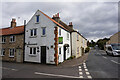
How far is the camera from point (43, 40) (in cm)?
1335

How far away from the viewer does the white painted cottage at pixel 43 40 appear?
41.0 ft

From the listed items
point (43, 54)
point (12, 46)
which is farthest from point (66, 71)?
point (12, 46)

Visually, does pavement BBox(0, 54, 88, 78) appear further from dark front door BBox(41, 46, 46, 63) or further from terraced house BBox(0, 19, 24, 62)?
terraced house BBox(0, 19, 24, 62)

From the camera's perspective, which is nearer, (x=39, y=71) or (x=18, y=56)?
(x=39, y=71)

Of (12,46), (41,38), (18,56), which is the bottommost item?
(18,56)

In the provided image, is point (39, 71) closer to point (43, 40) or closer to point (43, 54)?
point (43, 54)

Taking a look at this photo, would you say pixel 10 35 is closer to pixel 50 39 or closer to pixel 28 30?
pixel 28 30

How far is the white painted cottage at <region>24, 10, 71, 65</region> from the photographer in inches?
492

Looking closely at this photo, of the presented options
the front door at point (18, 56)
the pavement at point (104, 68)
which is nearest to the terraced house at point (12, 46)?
the front door at point (18, 56)

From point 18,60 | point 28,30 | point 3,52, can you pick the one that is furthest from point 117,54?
point 3,52

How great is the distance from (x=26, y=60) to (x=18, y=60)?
1986mm

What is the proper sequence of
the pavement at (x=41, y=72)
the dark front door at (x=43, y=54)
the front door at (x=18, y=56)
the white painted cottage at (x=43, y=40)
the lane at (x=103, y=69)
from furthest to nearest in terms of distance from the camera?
the front door at (x=18, y=56), the dark front door at (x=43, y=54), the white painted cottage at (x=43, y=40), the pavement at (x=41, y=72), the lane at (x=103, y=69)

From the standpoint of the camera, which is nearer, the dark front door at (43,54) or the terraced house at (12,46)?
the dark front door at (43,54)

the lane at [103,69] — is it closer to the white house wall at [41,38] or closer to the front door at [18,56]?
the white house wall at [41,38]
